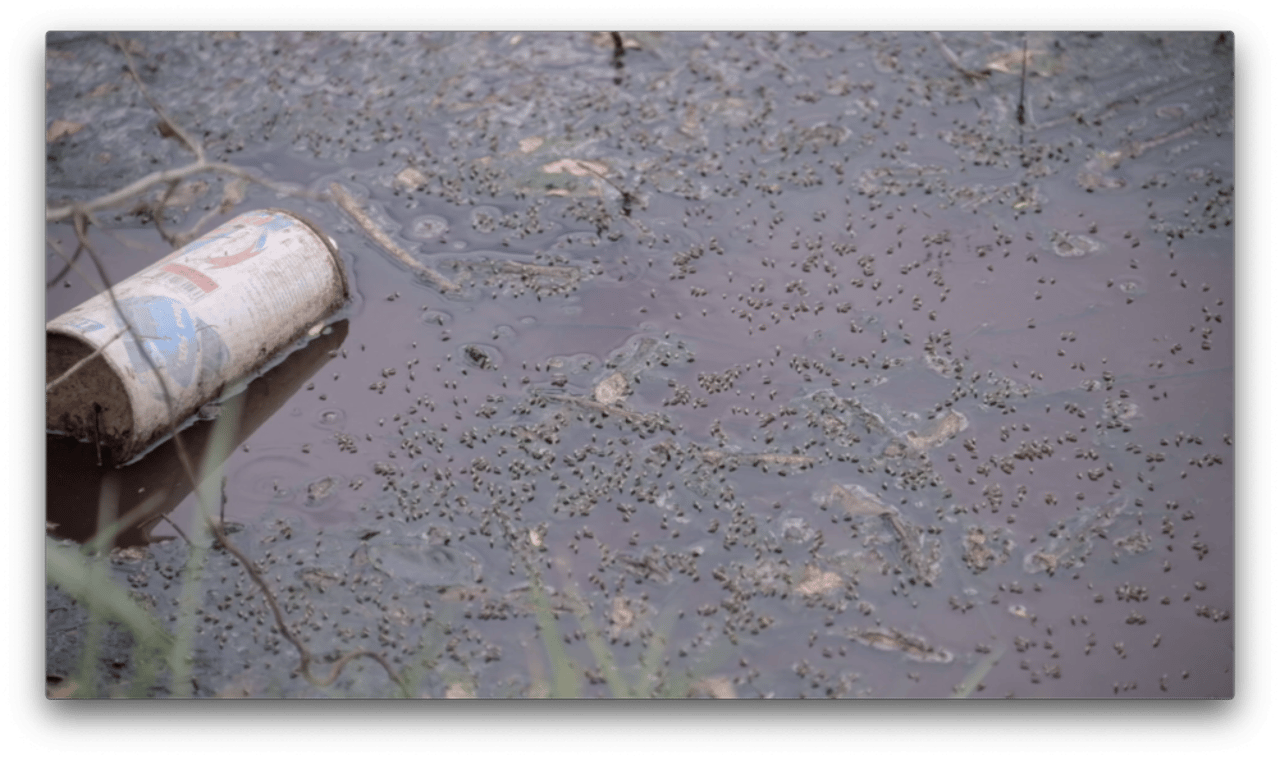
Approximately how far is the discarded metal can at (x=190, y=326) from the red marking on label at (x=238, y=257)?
0.01 metres

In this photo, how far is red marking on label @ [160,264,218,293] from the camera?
7.57 meters

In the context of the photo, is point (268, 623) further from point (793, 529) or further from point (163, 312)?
point (793, 529)

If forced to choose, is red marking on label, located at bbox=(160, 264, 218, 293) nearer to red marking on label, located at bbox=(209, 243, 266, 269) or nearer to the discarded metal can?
the discarded metal can

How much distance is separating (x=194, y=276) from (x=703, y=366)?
11.4 feet

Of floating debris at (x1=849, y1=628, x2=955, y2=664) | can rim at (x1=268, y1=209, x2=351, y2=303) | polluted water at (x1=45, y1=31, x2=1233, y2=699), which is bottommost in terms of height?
floating debris at (x1=849, y1=628, x2=955, y2=664)

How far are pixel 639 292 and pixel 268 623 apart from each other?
3.59m

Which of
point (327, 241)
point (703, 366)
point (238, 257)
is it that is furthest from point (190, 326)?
point (703, 366)

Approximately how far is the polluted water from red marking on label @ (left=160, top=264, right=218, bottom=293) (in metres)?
0.46

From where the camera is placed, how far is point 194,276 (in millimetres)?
7609

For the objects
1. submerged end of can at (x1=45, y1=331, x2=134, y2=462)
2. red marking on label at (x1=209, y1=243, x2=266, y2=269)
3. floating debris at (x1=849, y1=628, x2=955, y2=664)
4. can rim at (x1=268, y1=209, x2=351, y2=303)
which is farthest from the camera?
can rim at (x1=268, y1=209, x2=351, y2=303)

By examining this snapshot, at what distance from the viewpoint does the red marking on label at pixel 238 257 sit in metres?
7.77

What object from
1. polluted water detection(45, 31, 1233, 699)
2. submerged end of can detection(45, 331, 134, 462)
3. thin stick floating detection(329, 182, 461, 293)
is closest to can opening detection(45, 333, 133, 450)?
submerged end of can detection(45, 331, 134, 462)

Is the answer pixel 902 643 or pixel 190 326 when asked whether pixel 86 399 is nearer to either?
pixel 190 326

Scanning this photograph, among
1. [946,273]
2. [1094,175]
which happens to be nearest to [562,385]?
[946,273]
